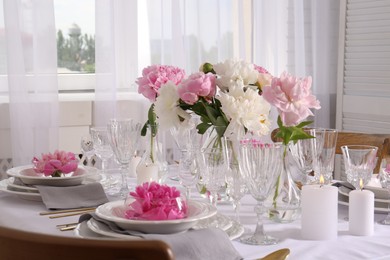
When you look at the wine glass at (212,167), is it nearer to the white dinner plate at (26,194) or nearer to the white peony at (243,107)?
the white peony at (243,107)

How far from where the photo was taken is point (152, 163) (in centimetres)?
190

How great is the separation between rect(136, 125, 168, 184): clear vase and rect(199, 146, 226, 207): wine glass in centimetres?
31

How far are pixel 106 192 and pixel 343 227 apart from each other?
660 mm

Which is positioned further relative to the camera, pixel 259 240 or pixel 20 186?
pixel 20 186

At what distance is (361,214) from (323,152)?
0.21 meters

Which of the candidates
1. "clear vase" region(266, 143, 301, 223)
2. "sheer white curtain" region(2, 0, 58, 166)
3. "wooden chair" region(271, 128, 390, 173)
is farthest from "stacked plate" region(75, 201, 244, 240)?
"sheer white curtain" region(2, 0, 58, 166)

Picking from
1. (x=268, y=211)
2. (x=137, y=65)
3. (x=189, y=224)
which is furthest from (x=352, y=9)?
(x=189, y=224)

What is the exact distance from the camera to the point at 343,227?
158cm

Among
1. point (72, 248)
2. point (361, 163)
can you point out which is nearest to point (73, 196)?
point (361, 163)

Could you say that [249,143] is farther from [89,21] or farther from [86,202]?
[89,21]

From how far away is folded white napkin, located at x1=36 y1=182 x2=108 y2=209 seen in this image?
1.73 meters

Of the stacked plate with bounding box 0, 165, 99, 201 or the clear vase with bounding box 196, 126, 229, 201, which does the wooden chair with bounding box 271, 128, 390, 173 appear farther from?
the stacked plate with bounding box 0, 165, 99, 201

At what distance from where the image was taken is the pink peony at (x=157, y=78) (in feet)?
5.90

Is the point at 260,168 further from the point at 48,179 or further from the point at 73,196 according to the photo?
the point at 48,179
